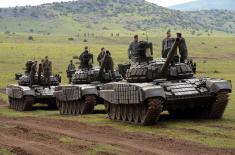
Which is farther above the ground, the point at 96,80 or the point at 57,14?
the point at 57,14

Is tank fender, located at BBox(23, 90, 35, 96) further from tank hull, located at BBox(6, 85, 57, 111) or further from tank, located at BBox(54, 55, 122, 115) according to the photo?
tank, located at BBox(54, 55, 122, 115)

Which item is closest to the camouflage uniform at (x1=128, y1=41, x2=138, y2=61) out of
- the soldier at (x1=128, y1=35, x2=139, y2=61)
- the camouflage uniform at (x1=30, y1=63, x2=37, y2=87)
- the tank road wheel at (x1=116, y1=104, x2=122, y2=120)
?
the soldier at (x1=128, y1=35, x2=139, y2=61)

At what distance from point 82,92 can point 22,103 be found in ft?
26.3

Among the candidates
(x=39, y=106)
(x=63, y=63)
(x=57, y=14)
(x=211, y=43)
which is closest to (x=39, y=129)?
(x=39, y=106)

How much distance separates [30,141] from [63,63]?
164 ft

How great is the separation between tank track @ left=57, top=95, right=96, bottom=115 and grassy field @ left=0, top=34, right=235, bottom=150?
0.58 metres

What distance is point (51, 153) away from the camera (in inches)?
582

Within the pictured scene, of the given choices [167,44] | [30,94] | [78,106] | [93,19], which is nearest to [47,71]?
[30,94]

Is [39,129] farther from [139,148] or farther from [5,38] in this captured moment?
[5,38]

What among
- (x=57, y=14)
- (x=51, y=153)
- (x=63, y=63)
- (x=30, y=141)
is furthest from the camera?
(x=57, y=14)

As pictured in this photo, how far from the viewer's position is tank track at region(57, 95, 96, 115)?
27.3 m

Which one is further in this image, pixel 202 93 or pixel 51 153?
pixel 202 93

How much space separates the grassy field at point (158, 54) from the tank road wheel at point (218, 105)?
35 centimetres

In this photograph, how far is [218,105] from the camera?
21.3 m
